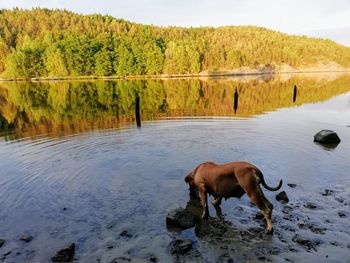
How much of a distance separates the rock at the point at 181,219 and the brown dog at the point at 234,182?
69 centimetres

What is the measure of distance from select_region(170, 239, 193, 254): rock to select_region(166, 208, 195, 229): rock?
113cm

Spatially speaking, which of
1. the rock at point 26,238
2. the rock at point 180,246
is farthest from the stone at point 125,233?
the rock at point 26,238

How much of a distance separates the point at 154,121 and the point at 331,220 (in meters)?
Answer: 26.0

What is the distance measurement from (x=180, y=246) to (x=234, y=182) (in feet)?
9.44

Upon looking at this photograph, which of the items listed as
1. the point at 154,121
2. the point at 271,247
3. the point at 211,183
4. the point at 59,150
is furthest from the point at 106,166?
the point at 154,121

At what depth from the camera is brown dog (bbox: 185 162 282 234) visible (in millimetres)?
10211

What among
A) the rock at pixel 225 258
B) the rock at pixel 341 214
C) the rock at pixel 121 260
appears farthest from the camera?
the rock at pixel 341 214

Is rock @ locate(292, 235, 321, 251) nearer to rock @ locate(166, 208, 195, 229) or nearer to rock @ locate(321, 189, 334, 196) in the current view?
rock @ locate(166, 208, 195, 229)

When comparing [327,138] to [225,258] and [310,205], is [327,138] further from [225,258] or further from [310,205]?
[225,258]

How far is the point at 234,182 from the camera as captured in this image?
10.7 meters

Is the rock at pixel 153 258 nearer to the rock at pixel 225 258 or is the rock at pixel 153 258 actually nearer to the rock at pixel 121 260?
the rock at pixel 121 260

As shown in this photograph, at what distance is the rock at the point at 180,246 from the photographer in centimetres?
955

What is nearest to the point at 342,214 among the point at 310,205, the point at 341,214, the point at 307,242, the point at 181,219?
the point at 341,214

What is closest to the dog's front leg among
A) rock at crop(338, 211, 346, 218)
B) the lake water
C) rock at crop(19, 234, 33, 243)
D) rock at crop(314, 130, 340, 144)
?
the lake water
